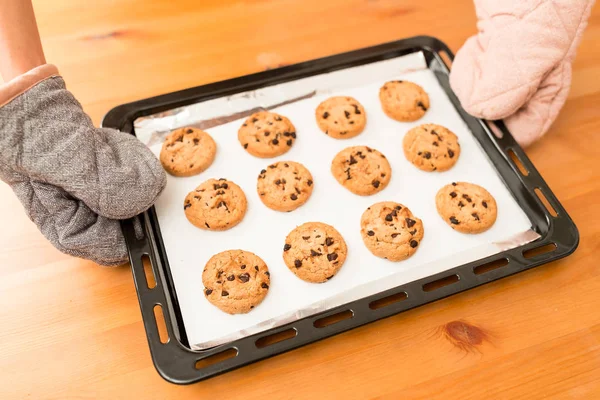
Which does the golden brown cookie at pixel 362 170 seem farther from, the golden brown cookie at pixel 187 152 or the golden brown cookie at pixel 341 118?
the golden brown cookie at pixel 187 152

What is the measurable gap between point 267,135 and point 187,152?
7.5 inches

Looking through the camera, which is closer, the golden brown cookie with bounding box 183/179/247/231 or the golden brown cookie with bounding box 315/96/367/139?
the golden brown cookie with bounding box 183/179/247/231

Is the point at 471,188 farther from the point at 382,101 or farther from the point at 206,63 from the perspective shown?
the point at 206,63

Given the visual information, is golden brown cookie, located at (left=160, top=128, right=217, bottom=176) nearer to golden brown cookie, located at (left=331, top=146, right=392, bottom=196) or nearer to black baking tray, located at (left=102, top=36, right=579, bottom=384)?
black baking tray, located at (left=102, top=36, right=579, bottom=384)

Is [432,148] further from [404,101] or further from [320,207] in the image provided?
[320,207]

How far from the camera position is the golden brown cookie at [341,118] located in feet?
3.79

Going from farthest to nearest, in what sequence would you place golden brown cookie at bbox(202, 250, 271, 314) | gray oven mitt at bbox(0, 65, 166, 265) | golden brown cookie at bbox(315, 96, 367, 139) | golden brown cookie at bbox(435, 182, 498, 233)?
golden brown cookie at bbox(315, 96, 367, 139)
golden brown cookie at bbox(435, 182, 498, 233)
golden brown cookie at bbox(202, 250, 271, 314)
gray oven mitt at bbox(0, 65, 166, 265)

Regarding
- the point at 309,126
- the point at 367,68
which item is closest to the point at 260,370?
the point at 309,126

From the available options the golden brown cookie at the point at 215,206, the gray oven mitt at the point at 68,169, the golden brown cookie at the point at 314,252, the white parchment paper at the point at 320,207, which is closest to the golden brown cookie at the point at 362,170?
the white parchment paper at the point at 320,207

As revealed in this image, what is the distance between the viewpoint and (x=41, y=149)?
0.83m

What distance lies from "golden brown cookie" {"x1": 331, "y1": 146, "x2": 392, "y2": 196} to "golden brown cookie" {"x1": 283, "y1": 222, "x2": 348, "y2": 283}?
0.41 feet

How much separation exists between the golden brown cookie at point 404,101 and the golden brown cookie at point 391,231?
27 cm

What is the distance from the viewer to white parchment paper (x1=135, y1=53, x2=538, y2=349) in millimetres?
954

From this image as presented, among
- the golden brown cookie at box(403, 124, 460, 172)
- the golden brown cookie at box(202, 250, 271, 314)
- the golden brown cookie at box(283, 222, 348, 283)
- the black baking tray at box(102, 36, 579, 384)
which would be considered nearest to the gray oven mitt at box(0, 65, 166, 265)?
the black baking tray at box(102, 36, 579, 384)
